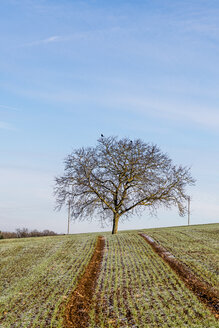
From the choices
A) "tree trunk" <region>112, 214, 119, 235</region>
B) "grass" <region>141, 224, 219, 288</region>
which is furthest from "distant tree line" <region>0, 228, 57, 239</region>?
"grass" <region>141, 224, 219, 288</region>

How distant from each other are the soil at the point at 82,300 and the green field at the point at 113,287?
277mm

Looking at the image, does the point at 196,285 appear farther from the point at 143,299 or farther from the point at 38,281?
the point at 38,281

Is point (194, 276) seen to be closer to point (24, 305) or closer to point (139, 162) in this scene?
point (24, 305)

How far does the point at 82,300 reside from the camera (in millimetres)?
15602

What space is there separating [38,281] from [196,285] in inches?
360

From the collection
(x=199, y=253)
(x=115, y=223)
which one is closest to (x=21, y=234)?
(x=115, y=223)

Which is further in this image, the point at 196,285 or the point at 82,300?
the point at 196,285

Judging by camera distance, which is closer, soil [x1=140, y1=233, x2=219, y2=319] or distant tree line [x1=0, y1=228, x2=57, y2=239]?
soil [x1=140, y1=233, x2=219, y2=319]

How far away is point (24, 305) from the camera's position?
1559cm

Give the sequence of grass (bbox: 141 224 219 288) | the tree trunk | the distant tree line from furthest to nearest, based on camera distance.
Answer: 1. the distant tree line
2. the tree trunk
3. grass (bbox: 141 224 219 288)

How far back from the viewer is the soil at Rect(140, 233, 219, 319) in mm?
15180

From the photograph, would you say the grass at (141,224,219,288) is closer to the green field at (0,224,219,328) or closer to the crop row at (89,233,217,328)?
the green field at (0,224,219,328)

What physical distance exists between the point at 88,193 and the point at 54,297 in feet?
97.0

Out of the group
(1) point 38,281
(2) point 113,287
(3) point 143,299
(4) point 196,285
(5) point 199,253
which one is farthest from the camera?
(5) point 199,253
